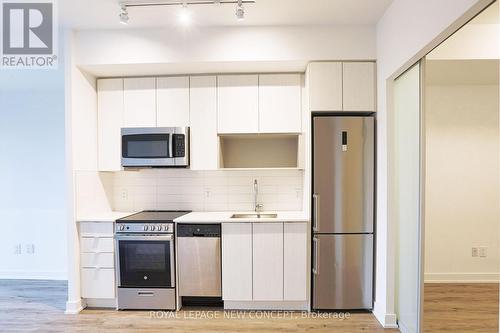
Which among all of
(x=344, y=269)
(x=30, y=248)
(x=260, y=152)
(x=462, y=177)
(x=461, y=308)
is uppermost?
(x=260, y=152)

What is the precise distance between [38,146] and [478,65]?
5.31 meters

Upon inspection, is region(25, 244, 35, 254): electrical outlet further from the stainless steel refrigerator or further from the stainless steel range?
the stainless steel refrigerator

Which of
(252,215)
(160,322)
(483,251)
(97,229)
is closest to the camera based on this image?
(160,322)

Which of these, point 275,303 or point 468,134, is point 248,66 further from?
point 468,134

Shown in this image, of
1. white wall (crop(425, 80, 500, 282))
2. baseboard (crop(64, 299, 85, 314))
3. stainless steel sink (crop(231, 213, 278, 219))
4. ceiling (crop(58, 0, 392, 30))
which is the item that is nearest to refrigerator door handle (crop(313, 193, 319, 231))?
stainless steel sink (crop(231, 213, 278, 219))

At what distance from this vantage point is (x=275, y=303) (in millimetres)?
2887

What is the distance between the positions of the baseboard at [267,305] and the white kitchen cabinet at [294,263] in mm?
A: 106

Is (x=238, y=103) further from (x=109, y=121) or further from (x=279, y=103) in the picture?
(x=109, y=121)

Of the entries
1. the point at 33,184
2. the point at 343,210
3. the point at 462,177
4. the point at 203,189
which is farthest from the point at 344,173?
the point at 33,184

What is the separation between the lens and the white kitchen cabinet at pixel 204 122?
3.09 m

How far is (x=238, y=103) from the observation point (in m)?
3.07

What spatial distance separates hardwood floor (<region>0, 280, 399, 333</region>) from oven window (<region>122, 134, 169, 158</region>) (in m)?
1.62

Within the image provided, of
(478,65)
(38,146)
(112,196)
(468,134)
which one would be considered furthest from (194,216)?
(468,134)

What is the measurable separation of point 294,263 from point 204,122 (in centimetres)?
175
